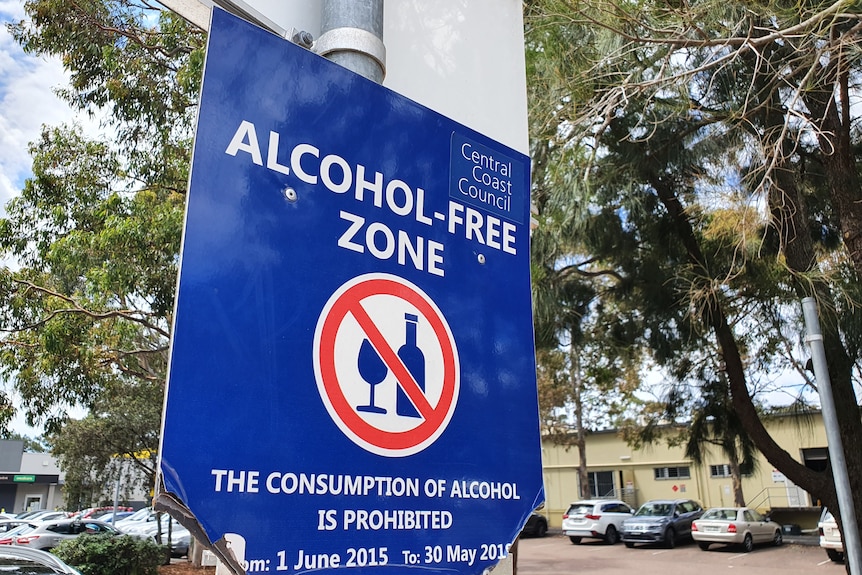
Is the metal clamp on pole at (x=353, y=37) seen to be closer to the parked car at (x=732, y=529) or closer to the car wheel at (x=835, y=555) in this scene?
the car wheel at (x=835, y=555)

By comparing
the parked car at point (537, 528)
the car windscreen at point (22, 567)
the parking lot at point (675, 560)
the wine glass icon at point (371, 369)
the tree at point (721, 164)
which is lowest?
the parking lot at point (675, 560)

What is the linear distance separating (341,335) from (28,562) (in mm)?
7892

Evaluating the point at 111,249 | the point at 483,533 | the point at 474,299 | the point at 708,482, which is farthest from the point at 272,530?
the point at 708,482

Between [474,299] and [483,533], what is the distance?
0.41m

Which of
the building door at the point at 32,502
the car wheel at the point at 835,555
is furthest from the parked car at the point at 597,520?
the building door at the point at 32,502

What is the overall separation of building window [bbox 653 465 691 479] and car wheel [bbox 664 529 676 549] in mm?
10703

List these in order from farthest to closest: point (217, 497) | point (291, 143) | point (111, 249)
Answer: point (111, 249) → point (291, 143) → point (217, 497)

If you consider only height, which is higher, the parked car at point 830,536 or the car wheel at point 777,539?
the parked car at point 830,536

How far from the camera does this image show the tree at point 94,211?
27.9 feet

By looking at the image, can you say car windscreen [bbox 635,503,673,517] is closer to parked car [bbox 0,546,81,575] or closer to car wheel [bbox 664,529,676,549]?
car wheel [bbox 664,529,676,549]

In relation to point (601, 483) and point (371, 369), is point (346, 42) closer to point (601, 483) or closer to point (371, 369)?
point (371, 369)

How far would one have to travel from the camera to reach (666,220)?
8.90 meters

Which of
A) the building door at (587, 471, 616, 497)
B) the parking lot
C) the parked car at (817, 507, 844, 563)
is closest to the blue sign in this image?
the parking lot

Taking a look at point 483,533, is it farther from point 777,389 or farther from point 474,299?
point 777,389
